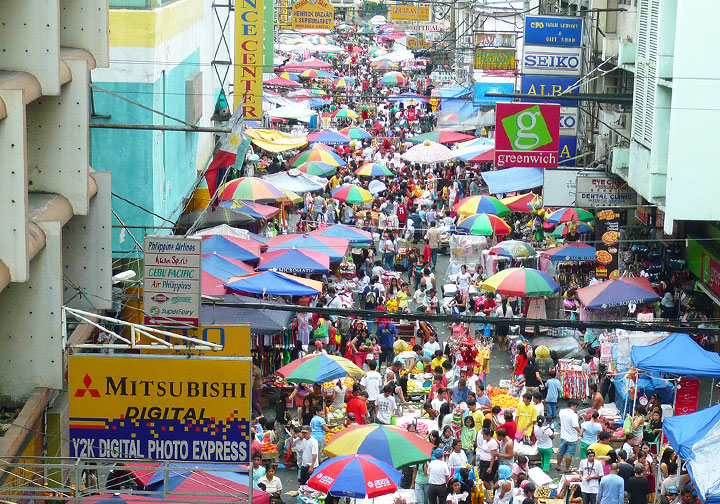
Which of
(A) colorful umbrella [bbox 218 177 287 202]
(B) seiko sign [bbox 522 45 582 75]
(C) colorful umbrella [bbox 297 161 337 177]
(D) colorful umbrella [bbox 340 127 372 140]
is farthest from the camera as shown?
(D) colorful umbrella [bbox 340 127 372 140]

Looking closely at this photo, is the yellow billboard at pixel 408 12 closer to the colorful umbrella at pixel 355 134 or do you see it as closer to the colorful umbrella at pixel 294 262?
the colorful umbrella at pixel 355 134

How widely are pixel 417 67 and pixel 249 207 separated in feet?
166

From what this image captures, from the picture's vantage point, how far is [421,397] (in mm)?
20219

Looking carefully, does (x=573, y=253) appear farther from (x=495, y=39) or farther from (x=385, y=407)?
(x=495, y=39)

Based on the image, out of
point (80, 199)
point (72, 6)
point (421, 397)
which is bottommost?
point (421, 397)

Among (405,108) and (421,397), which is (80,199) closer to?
(421,397)

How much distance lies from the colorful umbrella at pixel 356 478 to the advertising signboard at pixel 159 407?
3324 millimetres

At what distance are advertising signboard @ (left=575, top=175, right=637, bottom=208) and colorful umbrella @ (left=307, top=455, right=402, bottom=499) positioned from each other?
12223 millimetres

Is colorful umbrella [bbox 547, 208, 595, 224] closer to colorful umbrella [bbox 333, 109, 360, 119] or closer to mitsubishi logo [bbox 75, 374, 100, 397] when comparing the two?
mitsubishi logo [bbox 75, 374, 100, 397]

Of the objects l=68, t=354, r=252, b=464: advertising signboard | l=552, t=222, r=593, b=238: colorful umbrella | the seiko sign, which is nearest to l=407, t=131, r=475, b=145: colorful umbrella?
l=552, t=222, r=593, b=238: colorful umbrella

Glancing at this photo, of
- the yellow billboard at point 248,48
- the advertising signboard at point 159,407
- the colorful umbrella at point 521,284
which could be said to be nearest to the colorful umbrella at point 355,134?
the yellow billboard at point 248,48

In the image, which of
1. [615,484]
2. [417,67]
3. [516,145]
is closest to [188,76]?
[516,145]

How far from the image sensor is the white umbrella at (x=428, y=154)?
125 ft

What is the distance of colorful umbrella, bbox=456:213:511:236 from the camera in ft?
94.5
